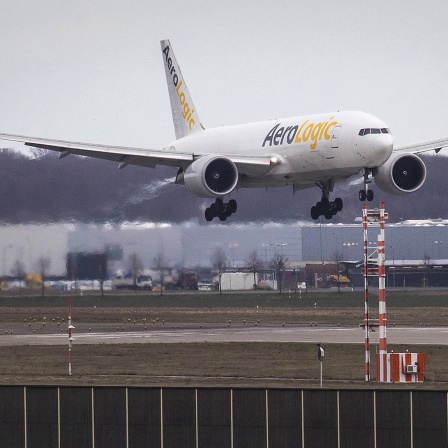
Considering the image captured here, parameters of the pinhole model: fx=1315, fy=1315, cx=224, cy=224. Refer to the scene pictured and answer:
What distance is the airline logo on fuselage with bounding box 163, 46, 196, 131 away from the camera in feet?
245

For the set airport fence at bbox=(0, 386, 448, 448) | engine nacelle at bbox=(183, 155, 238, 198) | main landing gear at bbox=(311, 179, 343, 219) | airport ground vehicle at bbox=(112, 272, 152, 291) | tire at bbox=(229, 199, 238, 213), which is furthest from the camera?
airport ground vehicle at bbox=(112, 272, 152, 291)

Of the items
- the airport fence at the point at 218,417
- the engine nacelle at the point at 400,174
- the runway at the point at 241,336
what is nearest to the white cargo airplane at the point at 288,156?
the engine nacelle at the point at 400,174

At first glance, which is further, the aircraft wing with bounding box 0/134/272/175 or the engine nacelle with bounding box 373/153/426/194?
the aircraft wing with bounding box 0/134/272/175

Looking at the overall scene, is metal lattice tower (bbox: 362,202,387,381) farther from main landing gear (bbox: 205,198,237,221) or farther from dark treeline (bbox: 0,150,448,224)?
dark treeline (bbox: 0,150,448,224)

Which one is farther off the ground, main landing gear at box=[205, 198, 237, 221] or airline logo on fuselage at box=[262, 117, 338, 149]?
airline logo on fuselage at box=[262, 117, 338, 149]

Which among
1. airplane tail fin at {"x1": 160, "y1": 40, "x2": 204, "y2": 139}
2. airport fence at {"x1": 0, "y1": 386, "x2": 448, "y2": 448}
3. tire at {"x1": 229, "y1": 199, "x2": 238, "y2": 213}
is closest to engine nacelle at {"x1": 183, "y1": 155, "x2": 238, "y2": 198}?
tire at {"x1": 229, "y1": 199, "x2": 238, "y2": 213}

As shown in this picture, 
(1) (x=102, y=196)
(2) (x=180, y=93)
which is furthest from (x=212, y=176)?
(1) (x=102, y=196)

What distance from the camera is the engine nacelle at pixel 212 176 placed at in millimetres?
62344

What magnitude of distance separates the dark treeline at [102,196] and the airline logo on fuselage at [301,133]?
50.2ft

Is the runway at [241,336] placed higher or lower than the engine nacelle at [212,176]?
lower

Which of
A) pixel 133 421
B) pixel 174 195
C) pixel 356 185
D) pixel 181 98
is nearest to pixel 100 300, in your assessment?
pixel 174 195

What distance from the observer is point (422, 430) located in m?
27.0

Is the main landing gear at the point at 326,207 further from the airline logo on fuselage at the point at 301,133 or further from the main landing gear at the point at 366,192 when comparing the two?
the main landing gear at the point at 366,192

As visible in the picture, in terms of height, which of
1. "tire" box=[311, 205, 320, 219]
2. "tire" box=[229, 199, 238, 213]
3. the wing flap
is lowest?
"tire" box=[311, 205, 320, 219]
